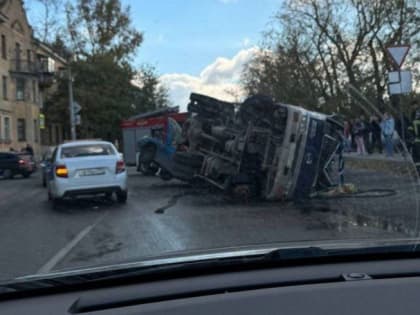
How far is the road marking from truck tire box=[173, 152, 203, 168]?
4880 millimetres

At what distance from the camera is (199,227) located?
10.3 m

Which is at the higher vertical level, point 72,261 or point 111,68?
point 111,68


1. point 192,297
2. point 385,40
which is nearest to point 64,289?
point 192,297

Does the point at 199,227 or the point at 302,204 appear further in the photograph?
the point at 302,204

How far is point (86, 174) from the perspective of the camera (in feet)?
44.9

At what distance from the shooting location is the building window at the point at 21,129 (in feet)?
179

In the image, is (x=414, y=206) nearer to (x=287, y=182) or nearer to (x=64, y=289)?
(x=287, y=182)

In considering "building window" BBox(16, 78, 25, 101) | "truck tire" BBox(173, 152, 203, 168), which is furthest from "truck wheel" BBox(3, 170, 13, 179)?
"building window" BBox(16, 78, 25, 101)

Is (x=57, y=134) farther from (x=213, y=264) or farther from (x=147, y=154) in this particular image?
(x=213, y=264)

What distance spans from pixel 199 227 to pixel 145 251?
2.20m

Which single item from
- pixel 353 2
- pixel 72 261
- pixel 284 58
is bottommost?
pixel 72 261

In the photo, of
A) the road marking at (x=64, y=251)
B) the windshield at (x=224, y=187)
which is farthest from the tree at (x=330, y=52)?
the road marking at (x=64, y=251)

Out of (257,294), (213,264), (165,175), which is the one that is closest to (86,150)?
(165,175)

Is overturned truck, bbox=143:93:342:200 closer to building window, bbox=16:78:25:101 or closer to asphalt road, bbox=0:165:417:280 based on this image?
asphalt road, bbox=0:165:417:280
